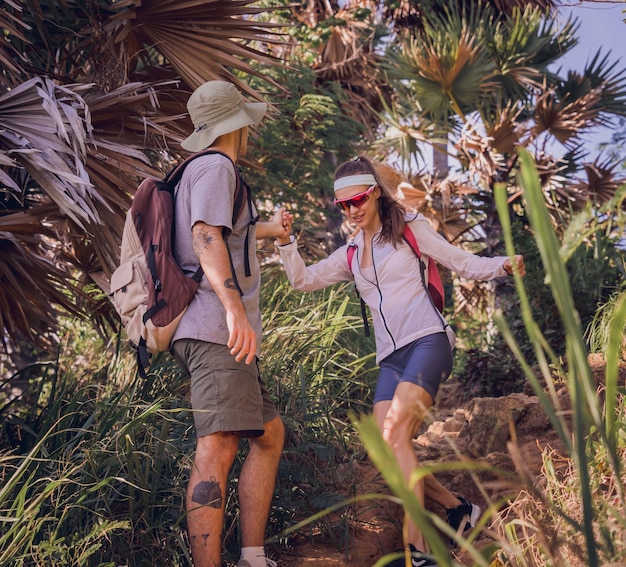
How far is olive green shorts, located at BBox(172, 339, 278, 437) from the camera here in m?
2.97

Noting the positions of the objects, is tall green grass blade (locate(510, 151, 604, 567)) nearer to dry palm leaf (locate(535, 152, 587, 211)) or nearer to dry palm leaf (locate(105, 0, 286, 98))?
dry palm leaf (locate(105, 0, 286, 98))

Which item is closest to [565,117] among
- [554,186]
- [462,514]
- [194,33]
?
[554,186]

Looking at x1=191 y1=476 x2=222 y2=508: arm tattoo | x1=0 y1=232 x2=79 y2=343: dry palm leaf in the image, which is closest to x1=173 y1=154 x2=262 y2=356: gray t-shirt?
x1=191 y1=476 x2=222 y2=508: arm tattoo

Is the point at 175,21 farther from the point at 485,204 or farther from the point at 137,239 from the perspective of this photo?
the point at 485,204

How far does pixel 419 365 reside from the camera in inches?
137

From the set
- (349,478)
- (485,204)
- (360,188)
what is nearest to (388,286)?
(360,188)

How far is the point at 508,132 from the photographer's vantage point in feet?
30.0

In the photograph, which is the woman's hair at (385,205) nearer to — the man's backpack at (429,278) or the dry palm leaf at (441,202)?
the man's backpack at (429,278)

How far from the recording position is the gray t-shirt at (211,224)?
3.05 meters

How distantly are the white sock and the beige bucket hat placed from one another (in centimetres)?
163

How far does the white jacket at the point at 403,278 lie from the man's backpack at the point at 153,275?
828 millimetres

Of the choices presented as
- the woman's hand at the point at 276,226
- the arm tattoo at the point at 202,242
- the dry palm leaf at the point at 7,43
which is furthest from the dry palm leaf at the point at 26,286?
the arm tattoo at the point at 202,242

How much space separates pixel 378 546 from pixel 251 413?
1.24 m

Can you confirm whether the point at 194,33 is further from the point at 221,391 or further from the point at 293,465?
the point at 221,391
